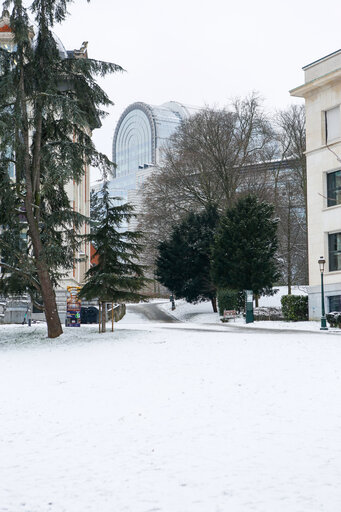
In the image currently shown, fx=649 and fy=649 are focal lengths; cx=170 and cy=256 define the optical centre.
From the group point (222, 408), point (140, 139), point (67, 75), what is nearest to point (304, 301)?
point (67, 75)

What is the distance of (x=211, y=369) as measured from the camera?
45.6 feet

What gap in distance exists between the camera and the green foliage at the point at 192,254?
46.0 metres

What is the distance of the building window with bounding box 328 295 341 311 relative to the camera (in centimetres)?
3202

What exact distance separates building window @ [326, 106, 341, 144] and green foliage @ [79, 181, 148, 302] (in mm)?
14471

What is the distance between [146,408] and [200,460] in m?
3.20

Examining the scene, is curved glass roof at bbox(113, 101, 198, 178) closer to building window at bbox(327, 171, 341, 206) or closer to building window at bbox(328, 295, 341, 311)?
building window at bbox(327, 171, 341, 206)

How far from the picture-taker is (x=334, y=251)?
33.2 meters

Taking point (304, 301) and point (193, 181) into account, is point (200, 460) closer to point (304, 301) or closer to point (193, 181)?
point (304, 301)

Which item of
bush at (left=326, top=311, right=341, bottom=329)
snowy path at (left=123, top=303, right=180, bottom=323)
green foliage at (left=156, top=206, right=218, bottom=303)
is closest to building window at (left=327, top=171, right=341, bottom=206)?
bush at (left=326, top=311, right=341, bottom=329)

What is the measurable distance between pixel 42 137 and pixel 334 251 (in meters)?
16.6

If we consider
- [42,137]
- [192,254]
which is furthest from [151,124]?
[42,137]

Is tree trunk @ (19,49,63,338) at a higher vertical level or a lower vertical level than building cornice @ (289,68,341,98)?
lower

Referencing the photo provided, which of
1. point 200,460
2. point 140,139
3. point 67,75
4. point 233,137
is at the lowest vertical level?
point 200,460

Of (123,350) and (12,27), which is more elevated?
(12,27)
